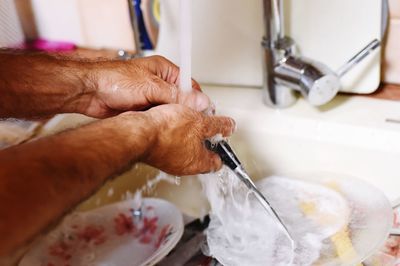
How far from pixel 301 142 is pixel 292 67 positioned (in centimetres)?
10

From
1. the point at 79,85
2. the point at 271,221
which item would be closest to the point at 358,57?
the point at 271,221

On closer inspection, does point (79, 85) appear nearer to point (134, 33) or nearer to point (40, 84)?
point (40, 84)

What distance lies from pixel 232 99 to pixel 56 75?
26cm

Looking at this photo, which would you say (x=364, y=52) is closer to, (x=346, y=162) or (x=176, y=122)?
(x=346, y=162)

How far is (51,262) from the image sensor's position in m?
0.63

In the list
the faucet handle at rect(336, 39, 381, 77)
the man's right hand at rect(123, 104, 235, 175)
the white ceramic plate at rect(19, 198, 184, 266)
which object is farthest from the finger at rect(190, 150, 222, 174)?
the faucet handle at rect(336, 39, 381, 77)

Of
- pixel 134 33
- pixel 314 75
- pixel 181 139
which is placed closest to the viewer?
pixel 181 139

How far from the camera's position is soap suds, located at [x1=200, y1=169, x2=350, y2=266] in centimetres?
53

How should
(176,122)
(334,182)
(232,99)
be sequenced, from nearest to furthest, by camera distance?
(176,122), (334,182), (232,99)

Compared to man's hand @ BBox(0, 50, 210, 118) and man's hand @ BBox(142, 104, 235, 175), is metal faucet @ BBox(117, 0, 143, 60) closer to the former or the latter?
man's hand @ BBox(0, 50, 210, 118)

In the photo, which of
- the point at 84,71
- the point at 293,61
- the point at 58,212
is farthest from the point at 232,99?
the point at 58,212

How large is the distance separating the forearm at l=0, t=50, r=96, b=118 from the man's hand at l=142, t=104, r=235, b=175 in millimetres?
127

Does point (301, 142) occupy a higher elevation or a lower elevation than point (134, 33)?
lower

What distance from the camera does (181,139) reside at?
1.62ft
